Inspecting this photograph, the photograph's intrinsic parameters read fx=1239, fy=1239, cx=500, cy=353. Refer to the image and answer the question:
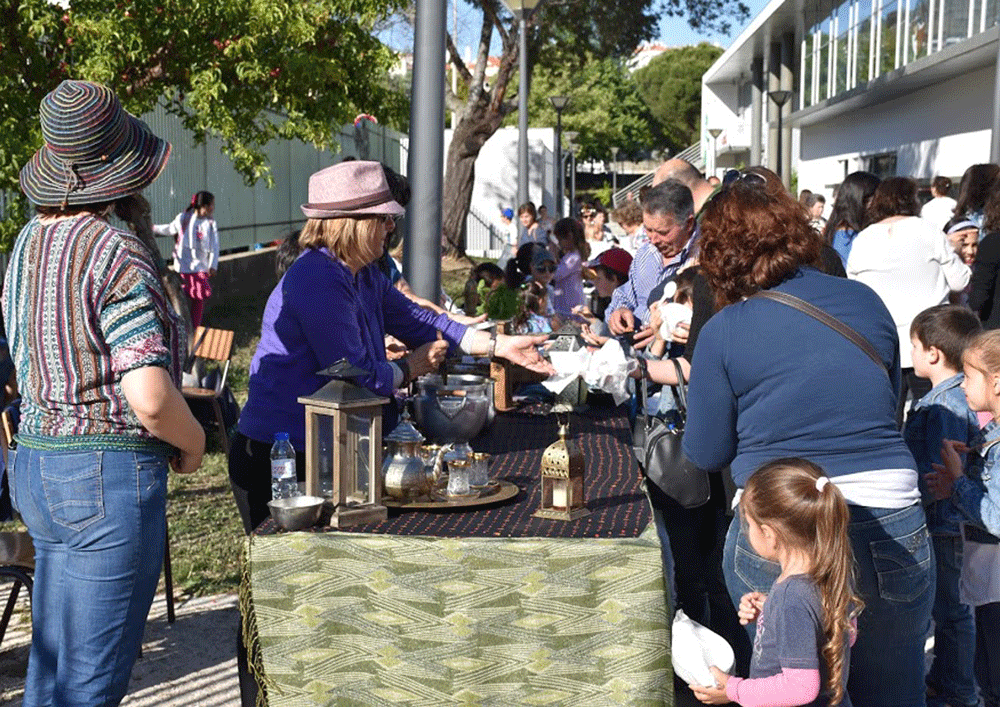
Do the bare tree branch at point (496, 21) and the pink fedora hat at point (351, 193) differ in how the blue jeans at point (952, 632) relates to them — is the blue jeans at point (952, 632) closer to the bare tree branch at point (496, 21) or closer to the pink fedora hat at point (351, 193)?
the pink fedora hat at point (351, 193)

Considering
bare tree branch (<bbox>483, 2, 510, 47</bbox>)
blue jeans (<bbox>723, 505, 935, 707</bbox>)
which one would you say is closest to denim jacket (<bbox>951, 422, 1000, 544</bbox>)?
blue jeans (<bbox>723, 505, 935, 707</bbox>)

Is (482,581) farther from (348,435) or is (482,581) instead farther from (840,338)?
(840,338)

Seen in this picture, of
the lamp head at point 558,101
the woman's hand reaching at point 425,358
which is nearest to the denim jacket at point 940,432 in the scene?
the woman's hand reaching at point 425,358

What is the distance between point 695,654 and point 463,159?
24169 mm

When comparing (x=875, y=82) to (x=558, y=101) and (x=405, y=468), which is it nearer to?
(x=558, y=101)

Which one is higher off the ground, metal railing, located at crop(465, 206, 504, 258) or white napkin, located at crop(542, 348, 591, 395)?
metal railing, located at crop(465, 206, 504, 258)

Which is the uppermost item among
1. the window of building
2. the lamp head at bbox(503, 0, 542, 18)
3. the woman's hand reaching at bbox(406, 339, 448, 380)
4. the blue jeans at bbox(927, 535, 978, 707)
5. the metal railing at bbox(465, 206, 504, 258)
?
the lamp head at bbox(503, 0, 542, 18)

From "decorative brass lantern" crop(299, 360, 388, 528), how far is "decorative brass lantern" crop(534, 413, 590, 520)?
0.44m

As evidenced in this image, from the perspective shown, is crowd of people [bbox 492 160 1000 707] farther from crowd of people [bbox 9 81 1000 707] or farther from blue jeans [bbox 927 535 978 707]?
blue jeans [bbox 927 535 978 707]

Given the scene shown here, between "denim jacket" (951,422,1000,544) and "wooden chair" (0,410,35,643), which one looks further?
"wooden chair" (0,410,35,643)

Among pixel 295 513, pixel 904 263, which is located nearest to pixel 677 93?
pixel 904 263

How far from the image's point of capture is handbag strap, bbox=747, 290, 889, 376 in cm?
A: 308

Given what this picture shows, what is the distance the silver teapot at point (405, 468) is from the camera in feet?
11.2

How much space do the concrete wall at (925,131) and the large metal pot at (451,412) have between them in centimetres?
1802
